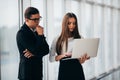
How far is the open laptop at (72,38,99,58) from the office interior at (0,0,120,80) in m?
0.94

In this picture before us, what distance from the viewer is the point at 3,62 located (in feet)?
11.1

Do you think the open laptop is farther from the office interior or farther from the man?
the office interior

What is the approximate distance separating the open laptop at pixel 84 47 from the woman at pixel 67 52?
2.3 inches

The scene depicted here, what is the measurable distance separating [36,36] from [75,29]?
0.66 meters

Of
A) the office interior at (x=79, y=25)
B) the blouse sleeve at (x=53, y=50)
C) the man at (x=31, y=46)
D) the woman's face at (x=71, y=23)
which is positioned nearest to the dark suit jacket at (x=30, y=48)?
the man at (x=31, y=46)

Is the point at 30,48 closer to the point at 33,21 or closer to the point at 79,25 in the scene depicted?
the point at 33,21

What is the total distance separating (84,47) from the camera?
10.3 feet

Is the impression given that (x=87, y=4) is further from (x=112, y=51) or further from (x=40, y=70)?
(x=40, y=70)

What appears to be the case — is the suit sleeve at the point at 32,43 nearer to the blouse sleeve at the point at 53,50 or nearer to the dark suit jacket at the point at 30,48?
the dark suit jacket at the point at 30,48

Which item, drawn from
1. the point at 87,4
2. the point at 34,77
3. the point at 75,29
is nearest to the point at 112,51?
the point at 87,4

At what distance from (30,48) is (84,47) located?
2.58ft

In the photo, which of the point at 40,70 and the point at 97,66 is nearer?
the point at 40,70

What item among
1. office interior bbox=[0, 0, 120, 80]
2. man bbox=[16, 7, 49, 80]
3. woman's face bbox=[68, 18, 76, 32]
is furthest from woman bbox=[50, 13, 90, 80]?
office interior bbox=[0, 0, 120, 80]

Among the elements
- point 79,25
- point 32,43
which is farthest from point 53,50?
point 79,25
